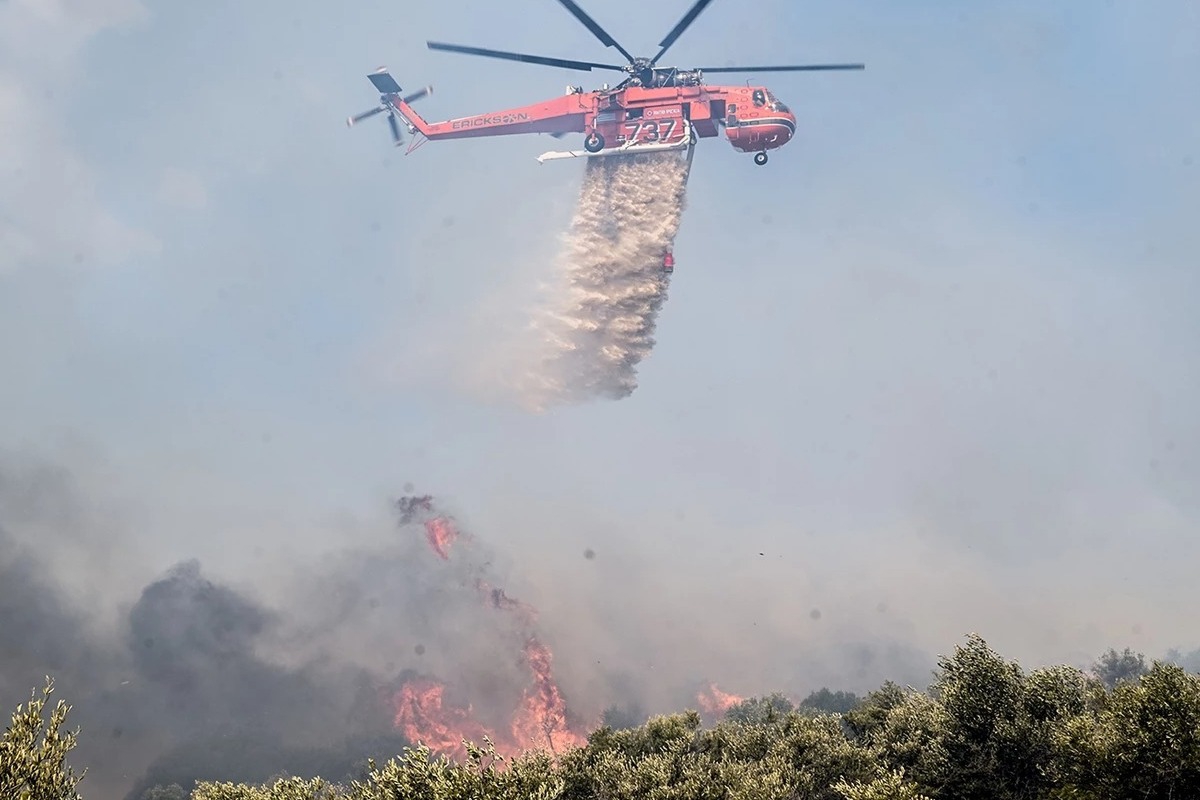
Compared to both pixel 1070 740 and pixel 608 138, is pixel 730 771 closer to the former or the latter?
pixel 1070 740

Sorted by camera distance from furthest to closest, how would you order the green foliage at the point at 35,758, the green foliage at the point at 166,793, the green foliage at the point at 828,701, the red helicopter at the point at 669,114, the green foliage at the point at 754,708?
the green foliage at the point at 828,701 < the green foliage at the point at 754,708 < the green foliage at the point at 166,793 < the red helicopter at the point at 669,114 < the green foliage at the point at 35,758

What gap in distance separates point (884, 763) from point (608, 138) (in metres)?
70.0

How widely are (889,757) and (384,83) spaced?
98.6m

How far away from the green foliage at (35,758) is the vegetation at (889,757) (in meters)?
0.05

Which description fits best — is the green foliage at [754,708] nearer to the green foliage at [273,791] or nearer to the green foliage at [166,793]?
the green foliage at [166,793]

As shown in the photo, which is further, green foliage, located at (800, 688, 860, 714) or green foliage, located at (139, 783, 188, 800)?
green foliage, located at (800, 688, 860, 714)

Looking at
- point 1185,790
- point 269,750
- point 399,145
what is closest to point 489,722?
point 269,750

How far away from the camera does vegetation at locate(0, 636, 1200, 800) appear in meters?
28.6

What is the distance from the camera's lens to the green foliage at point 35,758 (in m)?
25.8

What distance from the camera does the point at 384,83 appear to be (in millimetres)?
93125

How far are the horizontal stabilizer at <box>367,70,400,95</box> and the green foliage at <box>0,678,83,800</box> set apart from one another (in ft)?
283

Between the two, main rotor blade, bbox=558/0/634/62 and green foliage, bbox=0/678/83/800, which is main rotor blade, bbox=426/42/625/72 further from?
green foliage, bbox=0/678/83/800

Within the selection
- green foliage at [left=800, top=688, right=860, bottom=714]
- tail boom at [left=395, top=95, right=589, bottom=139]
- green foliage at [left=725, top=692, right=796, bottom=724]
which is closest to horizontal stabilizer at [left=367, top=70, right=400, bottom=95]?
tail boom at [left=395, top=95, right=589, bottom=139]

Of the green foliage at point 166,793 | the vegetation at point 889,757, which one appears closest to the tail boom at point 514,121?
the vegetation at point 889,757
